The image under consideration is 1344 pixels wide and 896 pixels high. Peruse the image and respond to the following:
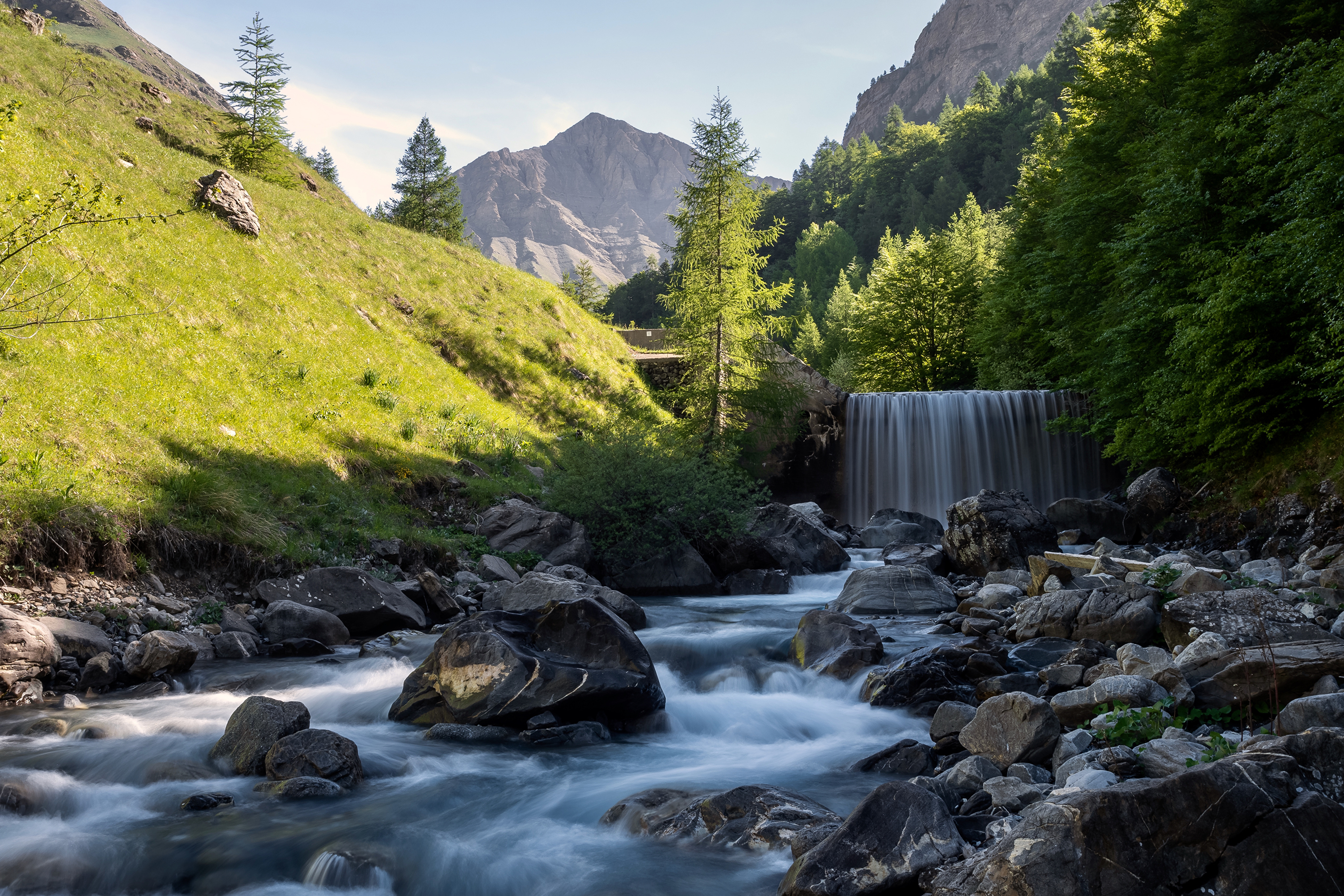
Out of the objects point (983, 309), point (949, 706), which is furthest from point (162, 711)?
point (983, 309)

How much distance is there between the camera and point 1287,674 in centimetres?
653

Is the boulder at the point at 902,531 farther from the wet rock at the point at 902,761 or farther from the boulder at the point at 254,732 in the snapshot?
the boulder at the point at 254,732

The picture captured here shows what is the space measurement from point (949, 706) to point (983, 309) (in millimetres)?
28151

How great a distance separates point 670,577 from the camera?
16.9 m

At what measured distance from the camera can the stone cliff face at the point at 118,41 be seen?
518 feet

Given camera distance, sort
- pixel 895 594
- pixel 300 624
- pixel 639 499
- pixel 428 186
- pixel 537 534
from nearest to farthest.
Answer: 1. pixel 300 624
2. pixel 895 594
3. pixel 537 534
4. pixel 639 499
5. pixel 428 186

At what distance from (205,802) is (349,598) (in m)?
5.79

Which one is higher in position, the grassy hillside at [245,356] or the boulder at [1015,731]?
the grassy hillside at [245,356]

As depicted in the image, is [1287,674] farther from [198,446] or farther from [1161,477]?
[198,446]

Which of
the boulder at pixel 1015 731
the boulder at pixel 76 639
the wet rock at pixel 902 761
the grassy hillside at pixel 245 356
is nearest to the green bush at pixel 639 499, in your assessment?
the grassy hillside at pixel 245 356

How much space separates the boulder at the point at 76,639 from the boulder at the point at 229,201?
57.7ft

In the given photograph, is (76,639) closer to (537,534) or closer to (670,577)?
(537,534)

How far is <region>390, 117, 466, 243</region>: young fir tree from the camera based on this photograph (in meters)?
51.7

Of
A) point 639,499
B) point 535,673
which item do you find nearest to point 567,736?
point 535,673
